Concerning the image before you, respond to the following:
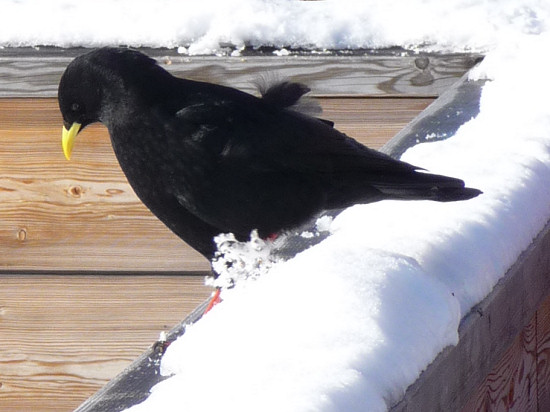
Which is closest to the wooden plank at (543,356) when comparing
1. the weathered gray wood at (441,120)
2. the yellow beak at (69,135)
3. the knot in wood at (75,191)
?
the weathered gray wood at (441,120)

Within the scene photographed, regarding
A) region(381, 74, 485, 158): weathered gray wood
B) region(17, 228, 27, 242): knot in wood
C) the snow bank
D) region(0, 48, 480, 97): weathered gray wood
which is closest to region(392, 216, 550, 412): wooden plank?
region(381, 74, 485, 158): weathered gray wood

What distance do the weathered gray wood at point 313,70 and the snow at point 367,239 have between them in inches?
2.4


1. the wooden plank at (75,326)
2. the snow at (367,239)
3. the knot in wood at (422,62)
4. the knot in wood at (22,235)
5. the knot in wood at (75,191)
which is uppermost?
the snow at (367,239)

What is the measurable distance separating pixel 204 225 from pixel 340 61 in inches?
34.5

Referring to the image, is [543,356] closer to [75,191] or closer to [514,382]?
[514,382]

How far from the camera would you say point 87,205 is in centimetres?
316

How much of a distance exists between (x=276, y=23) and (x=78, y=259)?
105 cm

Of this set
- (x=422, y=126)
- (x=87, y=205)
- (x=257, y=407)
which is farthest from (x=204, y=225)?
(x=257, y=407)

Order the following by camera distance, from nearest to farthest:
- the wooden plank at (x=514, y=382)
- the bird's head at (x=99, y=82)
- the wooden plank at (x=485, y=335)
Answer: the wooden plank at (x=485, y=335)
the wooden plank at (x=514, y=382)
the bird's head at (x=99, y=82)

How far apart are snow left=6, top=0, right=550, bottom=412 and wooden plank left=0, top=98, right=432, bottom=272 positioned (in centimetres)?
30

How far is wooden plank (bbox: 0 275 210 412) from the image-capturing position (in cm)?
328

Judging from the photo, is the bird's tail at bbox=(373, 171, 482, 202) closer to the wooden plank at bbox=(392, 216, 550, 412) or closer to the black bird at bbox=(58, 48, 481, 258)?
the black bird at bbox=(58, 48, 481, 258)

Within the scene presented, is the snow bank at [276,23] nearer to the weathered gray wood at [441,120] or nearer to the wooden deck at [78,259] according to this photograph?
the wooden deck at [78,259]

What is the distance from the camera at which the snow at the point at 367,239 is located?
3.21 ft
